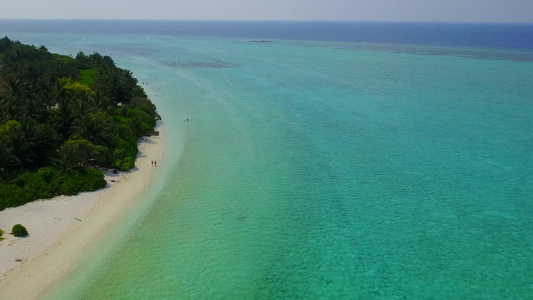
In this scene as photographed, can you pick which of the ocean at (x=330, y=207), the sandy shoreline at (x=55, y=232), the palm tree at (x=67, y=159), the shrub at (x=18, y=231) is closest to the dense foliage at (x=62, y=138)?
the palm tree at (x=67, y=159)

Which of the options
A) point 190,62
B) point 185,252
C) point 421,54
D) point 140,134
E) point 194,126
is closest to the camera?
point 185,252

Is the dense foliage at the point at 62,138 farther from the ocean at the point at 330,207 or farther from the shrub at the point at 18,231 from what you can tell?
the ocean at the point at 330,207

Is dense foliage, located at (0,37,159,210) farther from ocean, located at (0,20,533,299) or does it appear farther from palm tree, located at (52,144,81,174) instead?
ocean, located at (0,20,533,299)

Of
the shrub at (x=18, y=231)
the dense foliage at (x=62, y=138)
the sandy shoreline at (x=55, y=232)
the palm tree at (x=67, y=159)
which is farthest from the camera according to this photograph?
the palm tree at (x=67, y=159)

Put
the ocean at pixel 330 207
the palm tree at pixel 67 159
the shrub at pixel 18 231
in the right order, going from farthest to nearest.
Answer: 1. the palm tree at pixel 67 159
2. the shrub at pixel 18 231
3. the ocean at pixel 330 207

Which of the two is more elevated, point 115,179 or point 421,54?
point 421,54

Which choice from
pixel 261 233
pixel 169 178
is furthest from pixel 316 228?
pixel 169 178

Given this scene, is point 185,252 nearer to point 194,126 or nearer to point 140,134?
point 140,134
